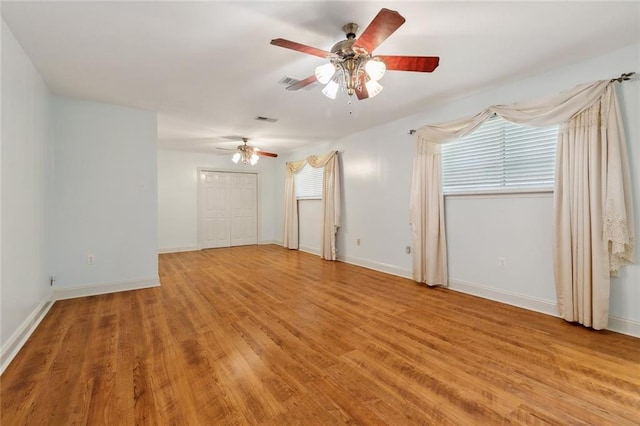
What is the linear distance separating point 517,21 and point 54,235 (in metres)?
5.05

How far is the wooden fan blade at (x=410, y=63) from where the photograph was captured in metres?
1.89

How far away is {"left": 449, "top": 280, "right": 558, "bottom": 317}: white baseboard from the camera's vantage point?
2838mm

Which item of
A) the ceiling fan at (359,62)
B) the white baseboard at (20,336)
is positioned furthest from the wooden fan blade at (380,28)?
the white baseboard at (20,336)

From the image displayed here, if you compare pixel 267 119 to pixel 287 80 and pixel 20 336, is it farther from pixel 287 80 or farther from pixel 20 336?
pixel 20 336

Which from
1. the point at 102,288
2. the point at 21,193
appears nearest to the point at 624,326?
the point at 21,193

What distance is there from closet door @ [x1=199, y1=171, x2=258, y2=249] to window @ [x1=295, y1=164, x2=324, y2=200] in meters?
1.59

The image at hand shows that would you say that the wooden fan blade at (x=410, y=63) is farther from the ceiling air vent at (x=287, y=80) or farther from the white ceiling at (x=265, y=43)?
the ceiling air vent at (x=287, y=80)

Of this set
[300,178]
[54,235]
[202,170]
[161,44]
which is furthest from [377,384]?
[202,170]

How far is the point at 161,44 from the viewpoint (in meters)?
2.27

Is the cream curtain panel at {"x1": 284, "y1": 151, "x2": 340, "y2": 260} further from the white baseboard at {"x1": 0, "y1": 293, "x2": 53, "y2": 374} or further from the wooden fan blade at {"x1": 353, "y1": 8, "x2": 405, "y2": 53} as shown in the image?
the white baseboard at {"x1": 0, "y1": 293, "x2": 53, "y2": 374}

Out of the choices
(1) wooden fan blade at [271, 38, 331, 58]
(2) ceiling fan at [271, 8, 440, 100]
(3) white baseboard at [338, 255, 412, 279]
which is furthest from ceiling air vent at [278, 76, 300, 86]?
(3) white baseboard at [338, 255, 412, 279]

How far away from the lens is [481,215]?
3.39 m

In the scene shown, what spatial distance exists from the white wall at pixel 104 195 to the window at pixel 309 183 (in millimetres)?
3269

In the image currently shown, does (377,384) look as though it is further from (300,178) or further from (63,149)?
(300,178)
